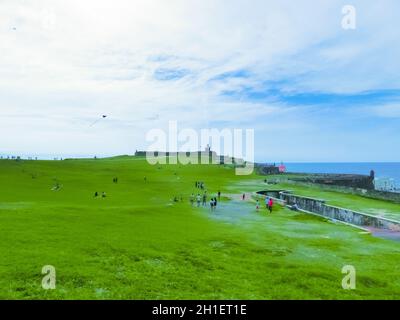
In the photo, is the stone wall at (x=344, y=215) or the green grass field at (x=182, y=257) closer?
the green grass field at (x=182, y=257)

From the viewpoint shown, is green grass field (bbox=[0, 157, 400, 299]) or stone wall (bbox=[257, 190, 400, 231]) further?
stone wall (bbox=[257, 190, 400, 231])

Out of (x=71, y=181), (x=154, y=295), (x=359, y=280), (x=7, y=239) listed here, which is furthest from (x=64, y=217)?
(x=71, y=181)

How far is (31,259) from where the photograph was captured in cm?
2212

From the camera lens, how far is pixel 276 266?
2417cm

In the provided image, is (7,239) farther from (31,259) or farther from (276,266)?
(276,266)

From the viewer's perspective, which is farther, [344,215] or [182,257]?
[344,215]

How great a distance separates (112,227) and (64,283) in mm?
14373

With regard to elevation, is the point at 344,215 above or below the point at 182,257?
below
